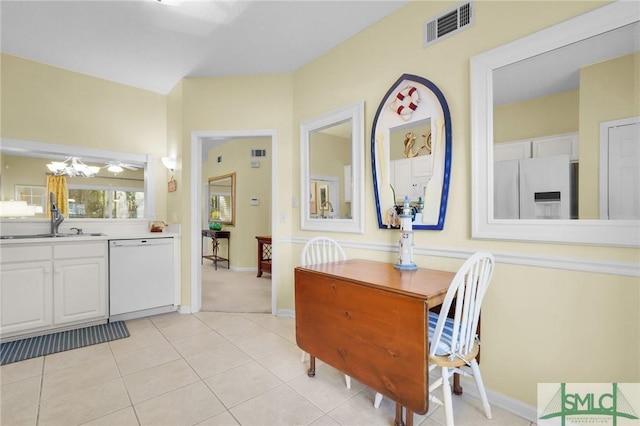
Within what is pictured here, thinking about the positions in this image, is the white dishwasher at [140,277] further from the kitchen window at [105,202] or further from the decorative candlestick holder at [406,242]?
the decorative candlestick holder at [406,242]

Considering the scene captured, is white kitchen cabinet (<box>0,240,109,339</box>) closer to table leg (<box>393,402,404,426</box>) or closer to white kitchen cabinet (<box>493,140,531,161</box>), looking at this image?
table leg (<box>393,402,404,426</box>)

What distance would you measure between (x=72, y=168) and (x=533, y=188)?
4103 mm

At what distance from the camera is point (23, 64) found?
2877 mm

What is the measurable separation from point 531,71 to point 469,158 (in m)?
0.53

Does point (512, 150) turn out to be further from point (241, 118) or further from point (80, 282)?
point (80, 282)

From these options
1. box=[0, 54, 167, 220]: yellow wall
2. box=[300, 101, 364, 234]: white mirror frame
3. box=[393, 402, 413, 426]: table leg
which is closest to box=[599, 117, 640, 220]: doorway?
box=[393, 402, 413, 426]: table leg

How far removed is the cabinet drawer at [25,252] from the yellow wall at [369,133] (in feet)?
3.67

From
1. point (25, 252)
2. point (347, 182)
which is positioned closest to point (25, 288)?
point (25, 252)

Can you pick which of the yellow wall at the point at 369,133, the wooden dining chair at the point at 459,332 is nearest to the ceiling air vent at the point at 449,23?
the yellow wall at the point at 369,133

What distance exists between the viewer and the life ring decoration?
80.9 inches

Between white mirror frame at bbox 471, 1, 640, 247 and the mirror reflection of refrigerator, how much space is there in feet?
0.13

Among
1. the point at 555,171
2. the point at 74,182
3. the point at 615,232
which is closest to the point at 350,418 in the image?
the point at 615,232

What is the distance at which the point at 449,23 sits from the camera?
189cm

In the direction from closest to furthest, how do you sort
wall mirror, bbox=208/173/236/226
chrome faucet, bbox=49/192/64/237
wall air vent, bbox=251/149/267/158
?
chrome faucet, bbox=49/192/64/237
wall air vent, bbox=251/149/267/158
wall mirror, bbox=208/173/236/226
